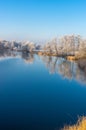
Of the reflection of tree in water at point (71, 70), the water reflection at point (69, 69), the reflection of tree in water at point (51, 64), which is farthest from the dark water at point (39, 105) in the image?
the reflection of tree in water at point (51, 64)

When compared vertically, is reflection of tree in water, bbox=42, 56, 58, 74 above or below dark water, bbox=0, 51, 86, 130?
above

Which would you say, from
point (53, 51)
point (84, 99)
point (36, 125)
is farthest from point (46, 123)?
point (53, 51)

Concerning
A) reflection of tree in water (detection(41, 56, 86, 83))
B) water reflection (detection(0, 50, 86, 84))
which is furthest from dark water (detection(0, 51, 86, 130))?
water reflection (detection(0, 50, 86, 84))

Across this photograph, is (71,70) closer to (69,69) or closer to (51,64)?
(69,69)

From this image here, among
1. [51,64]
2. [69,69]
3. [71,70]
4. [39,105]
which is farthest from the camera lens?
[51,64]

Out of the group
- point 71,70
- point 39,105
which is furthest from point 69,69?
point 39,105

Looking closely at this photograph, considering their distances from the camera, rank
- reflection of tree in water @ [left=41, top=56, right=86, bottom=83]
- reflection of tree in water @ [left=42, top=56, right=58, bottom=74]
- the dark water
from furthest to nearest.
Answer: reflection of tree in water @ [left=42, top=56, right=58, bottom=74] → reflection of tree in water @ [left=41, top=56, right=86, bottom=83] → the dark water

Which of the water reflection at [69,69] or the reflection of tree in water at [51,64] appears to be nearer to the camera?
the water reflection at [69,69]

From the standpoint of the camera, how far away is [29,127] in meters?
9.91

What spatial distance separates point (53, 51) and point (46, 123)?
58215 mm

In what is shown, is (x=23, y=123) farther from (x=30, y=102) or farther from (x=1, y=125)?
(x=30, y=102)

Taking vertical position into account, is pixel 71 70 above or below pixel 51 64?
below

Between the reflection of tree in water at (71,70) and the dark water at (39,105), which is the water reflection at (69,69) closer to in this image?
the reflection of tree in water at (71,70)

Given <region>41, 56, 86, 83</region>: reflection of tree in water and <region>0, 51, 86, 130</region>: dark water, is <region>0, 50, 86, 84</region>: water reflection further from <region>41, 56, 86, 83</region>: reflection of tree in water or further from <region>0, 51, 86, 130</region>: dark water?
<region>0, 51, 86, 130</region>: dark water
